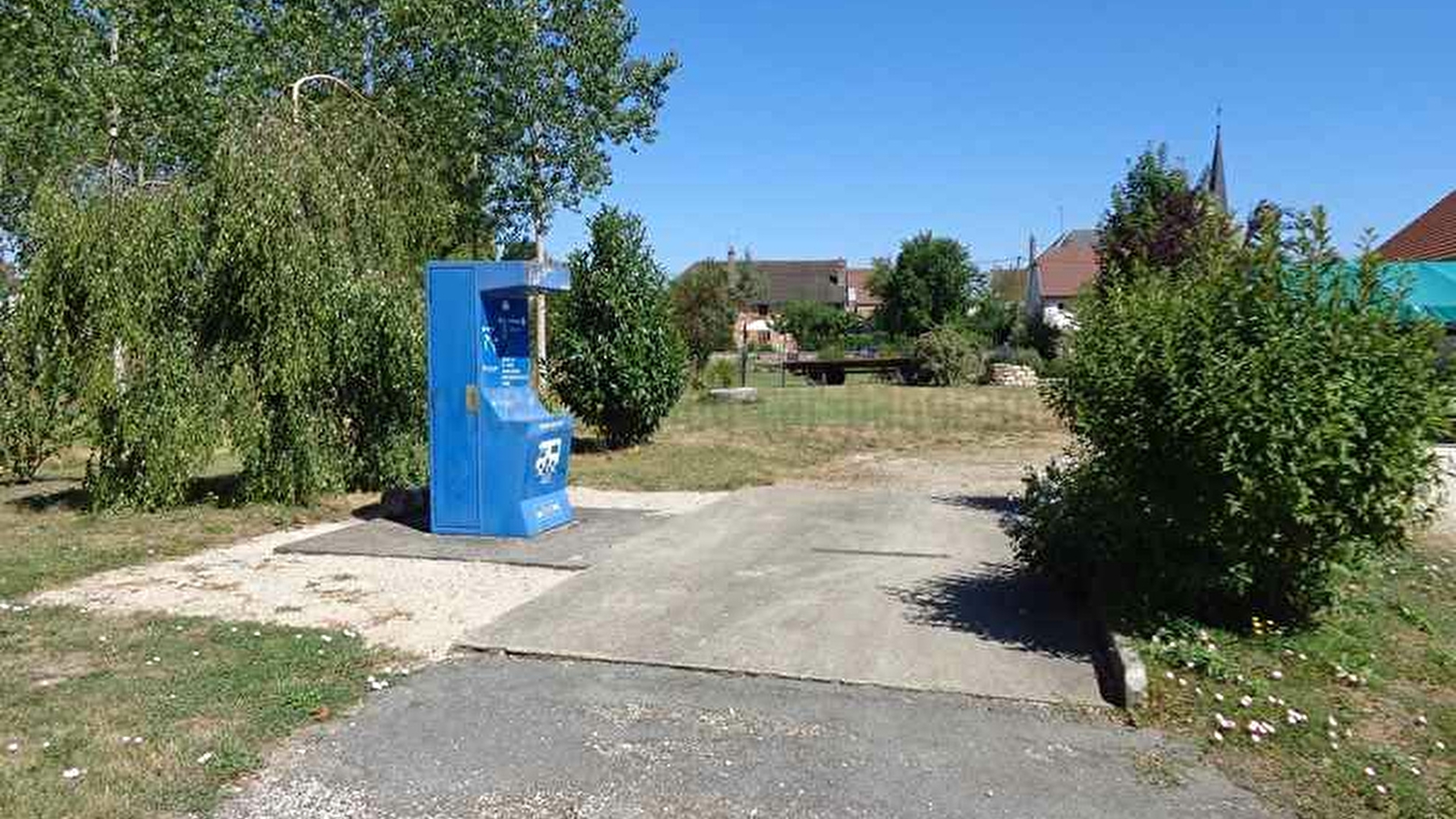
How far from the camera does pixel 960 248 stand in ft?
190

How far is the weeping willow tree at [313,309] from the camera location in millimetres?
9836

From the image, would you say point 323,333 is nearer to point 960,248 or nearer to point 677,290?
point 677,290

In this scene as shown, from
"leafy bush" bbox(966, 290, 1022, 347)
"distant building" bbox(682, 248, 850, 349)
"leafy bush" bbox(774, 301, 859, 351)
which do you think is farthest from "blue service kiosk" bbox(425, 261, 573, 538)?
"distant building" bbox(682, 248, 850, 349)

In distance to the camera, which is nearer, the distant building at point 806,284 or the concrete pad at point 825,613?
the concrete pad at point 825,613

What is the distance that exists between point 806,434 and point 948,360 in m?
13.5

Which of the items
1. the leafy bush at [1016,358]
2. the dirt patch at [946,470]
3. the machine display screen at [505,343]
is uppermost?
the machine display screen at [505,343]

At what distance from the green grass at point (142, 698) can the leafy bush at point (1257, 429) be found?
4.05 m

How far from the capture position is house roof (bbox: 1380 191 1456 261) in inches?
967

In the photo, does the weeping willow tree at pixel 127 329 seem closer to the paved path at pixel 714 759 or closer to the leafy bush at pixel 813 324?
the paved path at pixel 714 759

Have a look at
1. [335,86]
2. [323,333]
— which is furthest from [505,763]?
[335,86]

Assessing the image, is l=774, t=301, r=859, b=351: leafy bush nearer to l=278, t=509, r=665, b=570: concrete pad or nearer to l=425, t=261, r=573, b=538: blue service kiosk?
l=278, t=509, r=665, b=570: concrete pad

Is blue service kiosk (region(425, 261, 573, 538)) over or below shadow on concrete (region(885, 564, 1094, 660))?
over

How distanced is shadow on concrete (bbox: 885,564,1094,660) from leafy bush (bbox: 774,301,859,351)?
54.2 m

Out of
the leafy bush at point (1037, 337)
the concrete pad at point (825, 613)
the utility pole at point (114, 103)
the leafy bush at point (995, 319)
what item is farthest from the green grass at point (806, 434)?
the leafy bush at point (995, 319)
